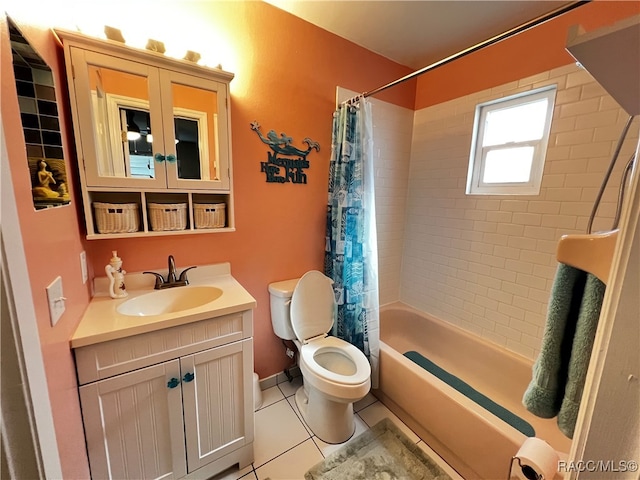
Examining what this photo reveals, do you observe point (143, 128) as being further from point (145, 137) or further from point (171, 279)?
point (171, 279)

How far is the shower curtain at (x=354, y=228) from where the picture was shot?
5.68 feet

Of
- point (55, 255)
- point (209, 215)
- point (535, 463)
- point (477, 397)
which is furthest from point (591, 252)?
point (477, 397)

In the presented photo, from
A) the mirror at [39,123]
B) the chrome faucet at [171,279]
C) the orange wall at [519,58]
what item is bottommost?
the chrome faucet at [171,279]

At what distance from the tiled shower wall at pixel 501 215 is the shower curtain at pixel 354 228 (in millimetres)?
743

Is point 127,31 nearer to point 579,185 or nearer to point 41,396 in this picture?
point 41,396

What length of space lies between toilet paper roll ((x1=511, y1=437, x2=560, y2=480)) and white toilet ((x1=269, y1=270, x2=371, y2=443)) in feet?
Result: 2.20

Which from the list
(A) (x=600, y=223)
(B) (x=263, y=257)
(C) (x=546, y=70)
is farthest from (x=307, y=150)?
(A) (x=600, y=223)

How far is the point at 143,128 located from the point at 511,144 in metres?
2.29

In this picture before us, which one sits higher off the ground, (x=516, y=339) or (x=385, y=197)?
(x=385, y=197)

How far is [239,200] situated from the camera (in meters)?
1.59

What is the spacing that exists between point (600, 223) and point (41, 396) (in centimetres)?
238

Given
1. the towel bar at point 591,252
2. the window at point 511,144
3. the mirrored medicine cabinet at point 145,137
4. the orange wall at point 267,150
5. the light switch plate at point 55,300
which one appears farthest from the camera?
the window at point 511,144

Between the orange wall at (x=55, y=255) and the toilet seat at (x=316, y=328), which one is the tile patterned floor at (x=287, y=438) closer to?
the toilet seat at (x=316, y=328)

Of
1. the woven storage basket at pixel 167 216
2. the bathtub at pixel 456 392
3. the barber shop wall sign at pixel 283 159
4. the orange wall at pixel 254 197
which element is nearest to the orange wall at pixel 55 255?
the orange wall at pixel 254 197
